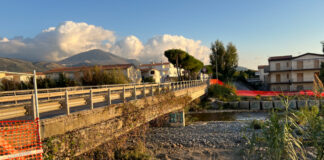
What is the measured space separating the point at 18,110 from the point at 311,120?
22.3 ft

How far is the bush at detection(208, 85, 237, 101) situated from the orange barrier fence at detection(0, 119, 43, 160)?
87.6 ft

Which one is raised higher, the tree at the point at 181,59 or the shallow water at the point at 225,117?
the tree at the point at 181,59

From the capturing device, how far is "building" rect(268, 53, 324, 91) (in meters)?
37.9

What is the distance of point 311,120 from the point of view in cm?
403

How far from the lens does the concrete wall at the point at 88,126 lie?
5438 mm

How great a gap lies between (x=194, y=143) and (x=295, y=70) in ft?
121

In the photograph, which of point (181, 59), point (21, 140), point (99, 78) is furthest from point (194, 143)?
point (181, 59)

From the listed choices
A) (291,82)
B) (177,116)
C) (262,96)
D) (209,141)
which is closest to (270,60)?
(291,82)

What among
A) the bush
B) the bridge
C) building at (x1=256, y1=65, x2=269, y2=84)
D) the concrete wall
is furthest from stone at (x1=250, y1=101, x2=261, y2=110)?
building at (x1=256, y1=65, x2=269, y2=84)

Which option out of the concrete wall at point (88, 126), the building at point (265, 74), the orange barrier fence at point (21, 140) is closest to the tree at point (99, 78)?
the concrete wall at point (88, 126)

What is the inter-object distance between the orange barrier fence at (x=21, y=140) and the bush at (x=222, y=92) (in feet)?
87.6

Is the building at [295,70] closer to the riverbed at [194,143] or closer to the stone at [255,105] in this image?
the stone at [255,105]

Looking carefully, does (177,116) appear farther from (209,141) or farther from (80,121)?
(80,121)

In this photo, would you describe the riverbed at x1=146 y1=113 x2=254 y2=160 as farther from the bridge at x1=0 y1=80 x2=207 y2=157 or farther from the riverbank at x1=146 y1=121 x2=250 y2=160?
the bridge at x1=0 y1=80 x2=207 y2=157
